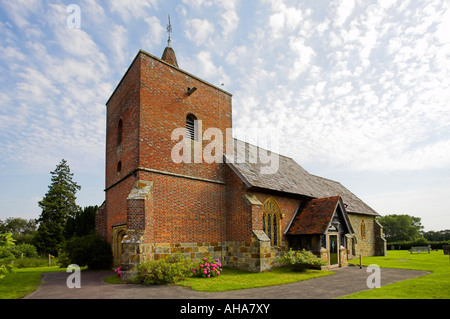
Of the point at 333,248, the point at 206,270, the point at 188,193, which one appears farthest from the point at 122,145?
the point at 333,248

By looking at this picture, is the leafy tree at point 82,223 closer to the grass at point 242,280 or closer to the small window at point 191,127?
the small window at point 191,127

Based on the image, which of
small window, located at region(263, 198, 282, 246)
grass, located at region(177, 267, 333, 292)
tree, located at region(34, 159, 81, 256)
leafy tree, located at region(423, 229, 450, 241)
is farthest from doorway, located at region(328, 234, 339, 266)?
leafy tree, located at region(423, 229, 450, 241)

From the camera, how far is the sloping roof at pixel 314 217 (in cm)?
1702

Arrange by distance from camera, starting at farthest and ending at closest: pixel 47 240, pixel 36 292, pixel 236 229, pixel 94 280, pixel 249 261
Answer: pixel 47 240 → pixel 236 229 → pixel 249 261 → pixel 94 280 → pixel 36 292

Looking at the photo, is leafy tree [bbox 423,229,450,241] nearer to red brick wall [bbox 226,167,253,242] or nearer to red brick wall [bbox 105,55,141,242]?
red brick wall [bbox 226,167,253,242]

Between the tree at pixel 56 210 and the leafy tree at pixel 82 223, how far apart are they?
1020 cm

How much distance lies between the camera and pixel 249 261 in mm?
15273

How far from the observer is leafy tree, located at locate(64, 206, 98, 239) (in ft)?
83.7

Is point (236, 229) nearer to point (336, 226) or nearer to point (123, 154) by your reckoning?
point (336, 226)

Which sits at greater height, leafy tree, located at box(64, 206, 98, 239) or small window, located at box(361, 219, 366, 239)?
leafy tree, located at box(64, 206, 98, 239)

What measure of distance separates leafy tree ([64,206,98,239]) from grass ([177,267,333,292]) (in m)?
15.7
